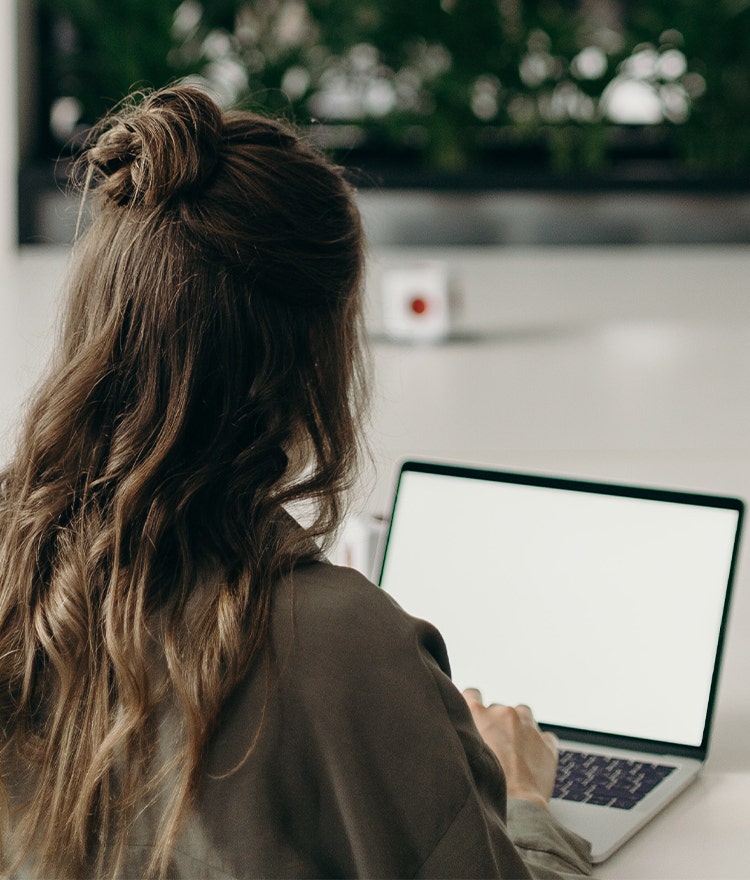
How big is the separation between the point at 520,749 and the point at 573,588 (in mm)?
208

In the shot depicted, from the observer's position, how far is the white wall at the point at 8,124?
403 cm

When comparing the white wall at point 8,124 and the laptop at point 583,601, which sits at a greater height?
the white wall at point 8,124

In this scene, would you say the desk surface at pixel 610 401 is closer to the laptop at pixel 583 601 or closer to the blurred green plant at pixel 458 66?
the laptop at pixel 583 601

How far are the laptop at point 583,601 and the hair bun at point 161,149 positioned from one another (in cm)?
46

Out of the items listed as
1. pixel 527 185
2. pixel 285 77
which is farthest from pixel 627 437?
pixel 285 77

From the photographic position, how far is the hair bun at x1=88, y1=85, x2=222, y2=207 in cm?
67

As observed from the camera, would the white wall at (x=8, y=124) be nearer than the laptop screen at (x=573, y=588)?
No

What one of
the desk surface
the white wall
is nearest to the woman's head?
the desk surface

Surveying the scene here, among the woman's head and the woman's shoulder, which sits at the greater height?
the woman's head

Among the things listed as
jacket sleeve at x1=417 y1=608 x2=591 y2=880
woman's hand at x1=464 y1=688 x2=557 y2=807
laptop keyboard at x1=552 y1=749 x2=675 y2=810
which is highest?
jacket sleeve at x1=417 y1=608 x2=591 y2=880

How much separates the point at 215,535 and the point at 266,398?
0.08 meters

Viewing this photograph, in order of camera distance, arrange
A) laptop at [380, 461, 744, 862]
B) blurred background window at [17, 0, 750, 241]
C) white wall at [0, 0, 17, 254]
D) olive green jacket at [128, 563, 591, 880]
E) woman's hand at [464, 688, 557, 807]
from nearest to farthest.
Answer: olive green jacket at [128, 563, 591, 880] < woman's hand at [464, 688, 557, 807] < laptop at [380, 461, 744, 862] < white wall at [0, 0, 17, 254] < blurred background window at [17, 0, 750, 241]

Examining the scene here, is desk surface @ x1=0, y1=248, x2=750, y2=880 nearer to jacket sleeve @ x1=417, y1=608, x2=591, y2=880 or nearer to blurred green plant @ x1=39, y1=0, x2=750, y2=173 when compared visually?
jacket sleeve @ x1=417, y1=608, x2=591, y2=880

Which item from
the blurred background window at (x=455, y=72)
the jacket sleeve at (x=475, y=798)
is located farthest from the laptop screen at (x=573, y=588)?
the blurred background window at (x=455, y=72)
